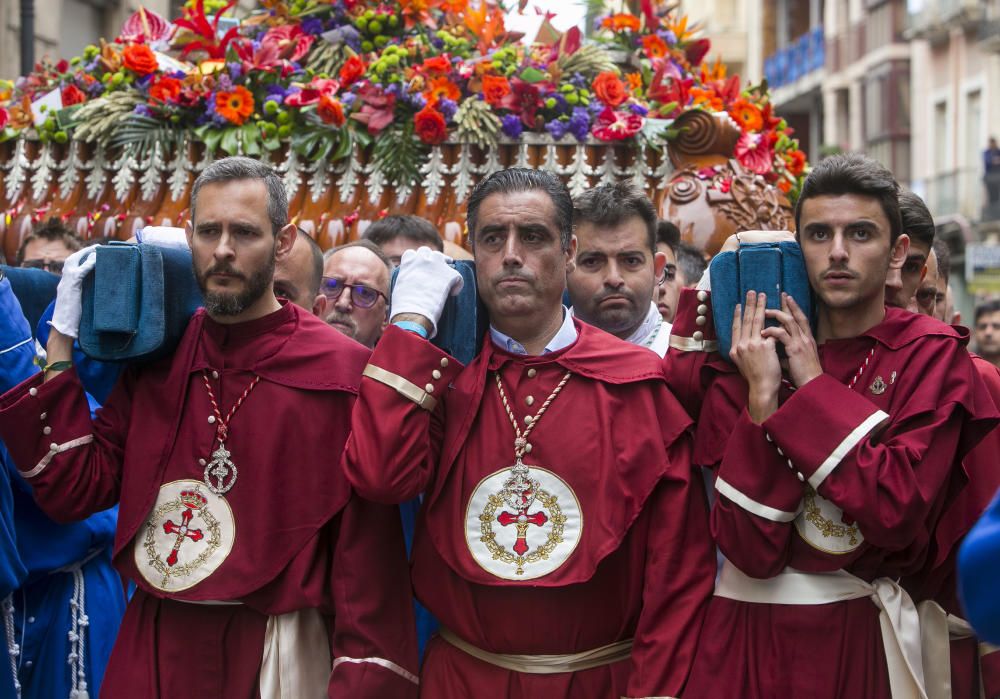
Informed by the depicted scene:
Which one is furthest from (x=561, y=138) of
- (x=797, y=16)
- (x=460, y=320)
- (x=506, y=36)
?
(x=797, y=16)

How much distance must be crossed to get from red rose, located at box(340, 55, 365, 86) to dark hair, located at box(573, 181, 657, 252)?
2.20m

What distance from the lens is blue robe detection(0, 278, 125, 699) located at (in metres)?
4.19

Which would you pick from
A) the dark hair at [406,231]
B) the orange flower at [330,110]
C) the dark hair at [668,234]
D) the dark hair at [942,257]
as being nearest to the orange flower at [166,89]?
the orange flower at [330,110]

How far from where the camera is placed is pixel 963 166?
30703 millimetres

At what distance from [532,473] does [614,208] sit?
1438mm

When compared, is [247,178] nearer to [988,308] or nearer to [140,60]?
[140,60]

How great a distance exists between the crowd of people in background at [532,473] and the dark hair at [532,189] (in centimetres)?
2

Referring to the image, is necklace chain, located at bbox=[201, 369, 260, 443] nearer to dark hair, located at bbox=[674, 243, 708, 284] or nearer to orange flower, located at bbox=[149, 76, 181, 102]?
dark hair, located at bbox=[674, 243, 708, 284]

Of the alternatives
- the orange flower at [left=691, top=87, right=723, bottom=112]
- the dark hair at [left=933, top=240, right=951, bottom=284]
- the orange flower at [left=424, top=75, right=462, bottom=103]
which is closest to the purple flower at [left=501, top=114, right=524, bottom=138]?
the orange flower at [left=424, top=75, right=462, bottom=103]

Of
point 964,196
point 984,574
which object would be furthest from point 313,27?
point 964,196

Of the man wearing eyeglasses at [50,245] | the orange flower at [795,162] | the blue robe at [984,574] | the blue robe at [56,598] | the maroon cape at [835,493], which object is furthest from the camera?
the orange flower at [795,162]

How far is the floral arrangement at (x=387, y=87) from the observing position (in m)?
6.50

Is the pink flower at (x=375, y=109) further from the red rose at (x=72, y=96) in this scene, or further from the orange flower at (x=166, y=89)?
the red rose at (x=72, y=96)

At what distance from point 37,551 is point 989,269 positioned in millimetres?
15549
